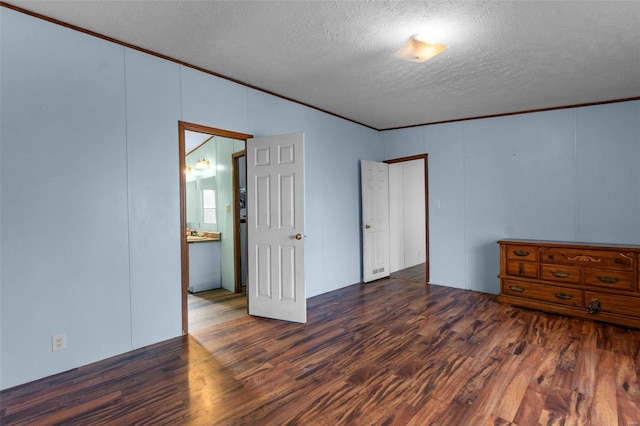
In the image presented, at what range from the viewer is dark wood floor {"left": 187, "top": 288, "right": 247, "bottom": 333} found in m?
3.68

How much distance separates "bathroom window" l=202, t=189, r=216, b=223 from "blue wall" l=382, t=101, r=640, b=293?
3.36 m

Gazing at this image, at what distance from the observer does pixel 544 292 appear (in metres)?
4.00

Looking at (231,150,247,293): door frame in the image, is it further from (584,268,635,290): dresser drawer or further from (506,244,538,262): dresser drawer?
(584,268,635,290): dresser drawer

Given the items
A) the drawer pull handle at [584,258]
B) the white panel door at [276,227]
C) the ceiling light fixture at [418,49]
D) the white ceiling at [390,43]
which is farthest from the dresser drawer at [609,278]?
the white panel door at [276,227]

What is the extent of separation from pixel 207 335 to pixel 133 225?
129 cm

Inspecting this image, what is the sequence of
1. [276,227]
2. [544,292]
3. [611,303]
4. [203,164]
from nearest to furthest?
[611,303] < [276,227] < [544,292] < [203,164]

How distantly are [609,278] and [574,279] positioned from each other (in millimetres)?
311

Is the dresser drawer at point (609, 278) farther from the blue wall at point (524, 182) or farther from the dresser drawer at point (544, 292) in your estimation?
the blue wall at point (524, 182)

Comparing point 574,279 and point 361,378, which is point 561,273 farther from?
point 361,378

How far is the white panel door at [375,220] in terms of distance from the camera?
543 centimetres

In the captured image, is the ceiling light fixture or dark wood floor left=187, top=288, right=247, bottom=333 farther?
dark wood floor left=187, top=288, right=247, bottom=333

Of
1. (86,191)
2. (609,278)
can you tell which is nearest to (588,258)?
(609,278)

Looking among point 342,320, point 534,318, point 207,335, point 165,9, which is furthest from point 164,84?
point 534,318

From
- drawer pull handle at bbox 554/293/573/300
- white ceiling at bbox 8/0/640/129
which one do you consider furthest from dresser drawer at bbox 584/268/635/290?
white ceiling at bbox 8/0/640/129
